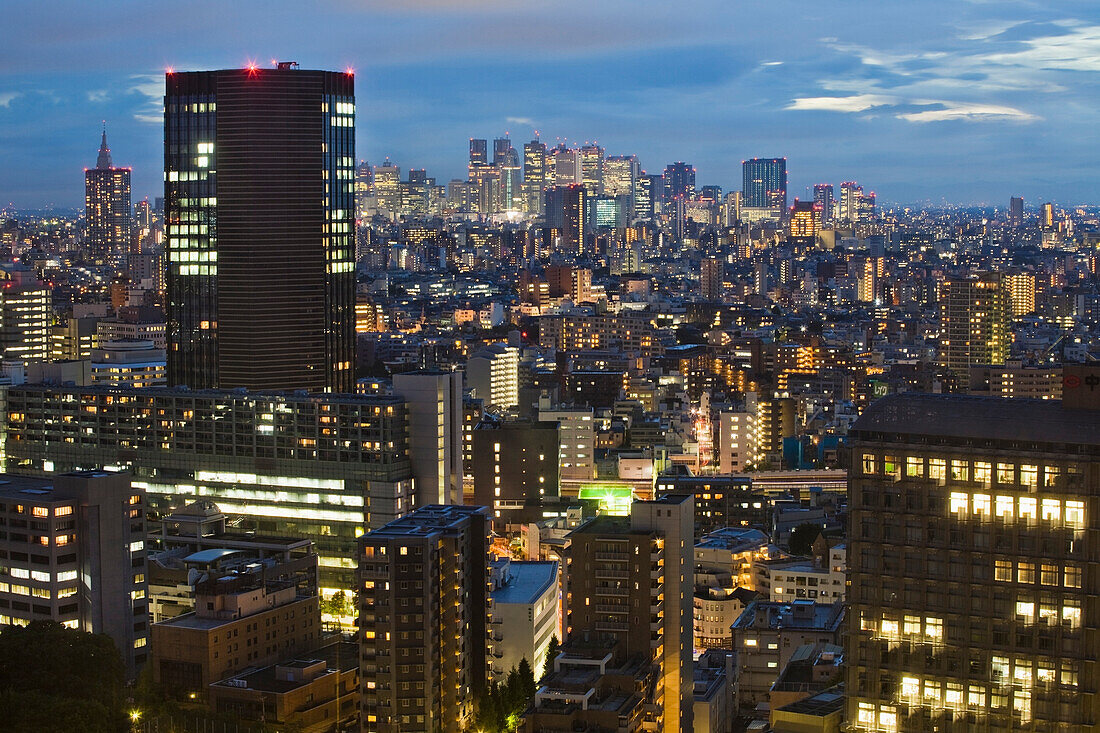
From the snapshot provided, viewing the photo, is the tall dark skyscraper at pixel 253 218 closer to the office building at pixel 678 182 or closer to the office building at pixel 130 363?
the office building at pixel 130 363

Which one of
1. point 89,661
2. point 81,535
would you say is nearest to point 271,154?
point 81,535

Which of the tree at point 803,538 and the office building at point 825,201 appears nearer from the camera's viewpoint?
the tree at point 803,538

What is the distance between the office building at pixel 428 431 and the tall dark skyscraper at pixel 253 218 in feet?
36.0

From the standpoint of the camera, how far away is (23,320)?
5866cm

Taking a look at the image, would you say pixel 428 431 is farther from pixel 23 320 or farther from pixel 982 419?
pixel 23 320

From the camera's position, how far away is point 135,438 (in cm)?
3016

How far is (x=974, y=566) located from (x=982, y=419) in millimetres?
1433

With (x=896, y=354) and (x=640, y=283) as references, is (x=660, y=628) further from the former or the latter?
(x=640, y=283)

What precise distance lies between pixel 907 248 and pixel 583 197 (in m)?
28.3

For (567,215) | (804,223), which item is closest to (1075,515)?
(567,215)

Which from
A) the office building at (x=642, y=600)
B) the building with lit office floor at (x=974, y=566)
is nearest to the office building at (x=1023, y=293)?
the office building at (x=642, y=600)

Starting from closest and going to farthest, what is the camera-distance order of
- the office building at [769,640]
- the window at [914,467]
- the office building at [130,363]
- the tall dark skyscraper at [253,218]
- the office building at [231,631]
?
the window at [914,467]
the office building at [231,631]
the office building at [769,640]
the tall dark skyscraper at [253,218]
the office building at [130,363]

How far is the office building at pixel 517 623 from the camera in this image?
77.0ft

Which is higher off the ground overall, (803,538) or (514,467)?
(514,467)
